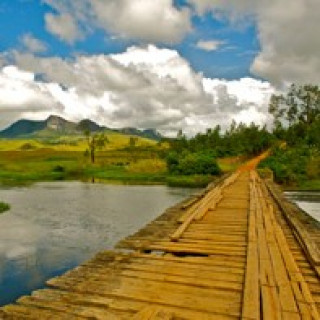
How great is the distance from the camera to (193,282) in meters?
7.95

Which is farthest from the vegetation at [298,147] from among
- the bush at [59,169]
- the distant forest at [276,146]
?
the bush at [59,169]

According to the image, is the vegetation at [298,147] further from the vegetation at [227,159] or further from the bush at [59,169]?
the bush at [59,169]

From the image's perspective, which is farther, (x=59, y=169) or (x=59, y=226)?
(x=59, y=169)

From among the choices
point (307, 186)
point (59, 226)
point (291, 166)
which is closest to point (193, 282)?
point (59, 226)

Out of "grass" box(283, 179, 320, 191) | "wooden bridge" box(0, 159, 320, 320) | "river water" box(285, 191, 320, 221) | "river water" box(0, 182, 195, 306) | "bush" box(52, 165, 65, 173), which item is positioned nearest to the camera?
"wooden bridge" box(0, 159, 320, 320)

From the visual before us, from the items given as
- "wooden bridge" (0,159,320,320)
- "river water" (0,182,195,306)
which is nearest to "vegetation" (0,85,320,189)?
"river water" (0,182,195,306)

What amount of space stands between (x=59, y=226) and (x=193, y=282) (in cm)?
2276

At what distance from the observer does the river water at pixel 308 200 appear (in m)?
35.5

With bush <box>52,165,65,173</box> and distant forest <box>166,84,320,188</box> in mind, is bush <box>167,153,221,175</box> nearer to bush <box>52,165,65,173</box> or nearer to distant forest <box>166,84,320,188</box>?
distant forest <box>166,84,320,188</box>

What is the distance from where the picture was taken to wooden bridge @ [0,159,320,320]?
21.2 feet

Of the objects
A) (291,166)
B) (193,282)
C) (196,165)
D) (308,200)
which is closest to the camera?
(193,282)

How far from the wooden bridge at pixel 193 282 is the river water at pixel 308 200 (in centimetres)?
2381

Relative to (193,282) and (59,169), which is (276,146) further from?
(193,282)

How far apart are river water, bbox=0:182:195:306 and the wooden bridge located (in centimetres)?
821
